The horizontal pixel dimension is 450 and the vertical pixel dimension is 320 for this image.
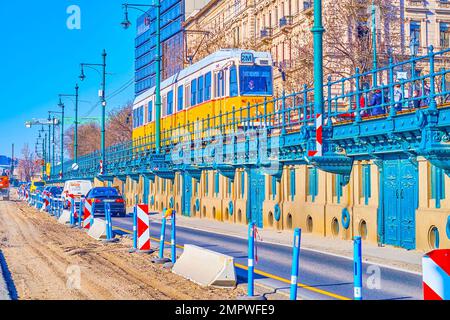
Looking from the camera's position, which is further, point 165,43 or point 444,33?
point 165,43

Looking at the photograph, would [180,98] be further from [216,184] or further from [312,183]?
[312,183]

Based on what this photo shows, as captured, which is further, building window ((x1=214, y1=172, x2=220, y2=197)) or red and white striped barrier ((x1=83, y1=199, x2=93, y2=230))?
building window ((x1=214, y1=172, x2=220, y2=197))

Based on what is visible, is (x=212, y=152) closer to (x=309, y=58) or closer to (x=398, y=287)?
(x=309, y=58)

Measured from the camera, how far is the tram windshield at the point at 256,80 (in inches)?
1309

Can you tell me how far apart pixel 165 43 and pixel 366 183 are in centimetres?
11029

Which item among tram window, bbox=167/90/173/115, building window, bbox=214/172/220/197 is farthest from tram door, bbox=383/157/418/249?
tram window, bbox=167/90/173/115

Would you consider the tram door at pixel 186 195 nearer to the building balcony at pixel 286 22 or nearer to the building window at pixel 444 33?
the building balcony at pixel 286 22

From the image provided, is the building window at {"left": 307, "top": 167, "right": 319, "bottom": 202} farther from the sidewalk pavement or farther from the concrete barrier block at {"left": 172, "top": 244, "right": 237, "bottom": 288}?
the concrete barrier block at {"left": 172, "top": 244, "right": 237, "bottom": 288}

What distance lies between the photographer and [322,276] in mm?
14930

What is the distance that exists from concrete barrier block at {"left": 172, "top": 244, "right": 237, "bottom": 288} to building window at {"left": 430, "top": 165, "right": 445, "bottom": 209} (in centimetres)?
734

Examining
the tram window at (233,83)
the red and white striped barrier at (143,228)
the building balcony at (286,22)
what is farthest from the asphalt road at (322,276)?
the building balcony at (286,22)

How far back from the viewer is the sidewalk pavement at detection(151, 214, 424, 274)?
17.5m

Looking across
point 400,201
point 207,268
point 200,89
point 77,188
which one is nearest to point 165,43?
point 77,188
